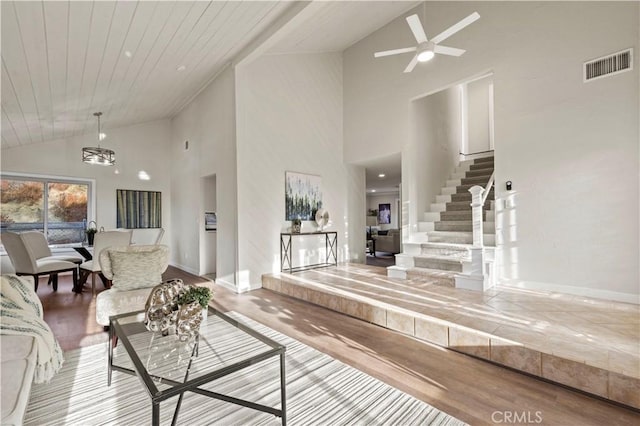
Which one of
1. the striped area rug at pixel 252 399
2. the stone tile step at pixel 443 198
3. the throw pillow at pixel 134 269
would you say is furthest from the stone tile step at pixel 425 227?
the throw pillow at pixel 134 269

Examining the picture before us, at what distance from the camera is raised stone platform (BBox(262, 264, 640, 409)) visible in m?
1.99

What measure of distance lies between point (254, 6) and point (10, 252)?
5.04 metres

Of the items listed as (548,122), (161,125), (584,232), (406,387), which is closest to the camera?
(406,387)

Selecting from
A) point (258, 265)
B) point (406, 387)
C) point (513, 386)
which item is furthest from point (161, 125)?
point (513, 386)

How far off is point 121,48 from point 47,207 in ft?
16.1

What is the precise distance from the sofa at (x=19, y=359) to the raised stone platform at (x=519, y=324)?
2.75m

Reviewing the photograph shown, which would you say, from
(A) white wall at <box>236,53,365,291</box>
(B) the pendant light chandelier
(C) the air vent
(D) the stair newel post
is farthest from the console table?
(C) the air vent

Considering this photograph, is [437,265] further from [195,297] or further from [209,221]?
[209,221]

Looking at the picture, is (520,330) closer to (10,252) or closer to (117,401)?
(117,401)

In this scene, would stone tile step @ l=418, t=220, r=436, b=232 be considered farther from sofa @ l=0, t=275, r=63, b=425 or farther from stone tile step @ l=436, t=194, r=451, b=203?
sofa @ l=0, t=275, r=63, b=425

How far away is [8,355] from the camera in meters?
1.40

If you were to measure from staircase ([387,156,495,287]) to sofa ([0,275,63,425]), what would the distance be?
4.18 meters

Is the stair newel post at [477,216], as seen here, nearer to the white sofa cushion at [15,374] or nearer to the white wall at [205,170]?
the white wall at [205,170]

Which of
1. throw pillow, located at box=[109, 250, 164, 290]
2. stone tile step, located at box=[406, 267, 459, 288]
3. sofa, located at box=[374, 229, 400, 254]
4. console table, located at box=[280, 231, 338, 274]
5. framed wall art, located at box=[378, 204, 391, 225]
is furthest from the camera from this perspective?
framed wall art, located at box=[378, 204, 391, 225]
